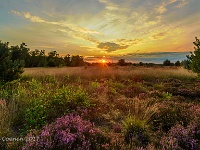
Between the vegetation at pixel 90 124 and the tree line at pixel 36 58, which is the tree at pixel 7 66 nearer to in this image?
the vegetation at pixel 90 124

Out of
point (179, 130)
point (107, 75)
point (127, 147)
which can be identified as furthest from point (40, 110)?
point (107, 75)

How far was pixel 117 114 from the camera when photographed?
5473 millimetres

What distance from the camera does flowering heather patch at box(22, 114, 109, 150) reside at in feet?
10.7

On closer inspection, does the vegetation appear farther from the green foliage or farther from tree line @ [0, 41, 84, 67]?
tree line @ [0, 41, 84, 67]

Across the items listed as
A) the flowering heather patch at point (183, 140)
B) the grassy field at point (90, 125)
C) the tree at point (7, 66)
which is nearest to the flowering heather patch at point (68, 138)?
the grassy field at point (90, 125)

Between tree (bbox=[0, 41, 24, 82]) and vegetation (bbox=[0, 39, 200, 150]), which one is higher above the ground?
tree (bbox=[0, 41, 24, 82])

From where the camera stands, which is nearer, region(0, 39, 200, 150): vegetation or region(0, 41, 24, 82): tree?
region(0, 39, 200, 150): vegetation

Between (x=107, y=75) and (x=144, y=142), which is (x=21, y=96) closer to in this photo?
(x=144, y=142)

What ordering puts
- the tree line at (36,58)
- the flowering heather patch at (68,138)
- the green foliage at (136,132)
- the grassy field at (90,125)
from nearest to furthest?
the flowering heather patch at (68,138), the grassy field at (90,125), the green foliage at (136,132), the tree line at (36,58)

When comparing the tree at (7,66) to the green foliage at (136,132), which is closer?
the green foliage at (136,132)

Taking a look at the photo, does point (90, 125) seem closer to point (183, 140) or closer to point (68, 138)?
point (68, 138)

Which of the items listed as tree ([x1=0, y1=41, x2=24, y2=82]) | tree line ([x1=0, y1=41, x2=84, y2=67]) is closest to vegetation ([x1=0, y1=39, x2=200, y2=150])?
tree ([x1=0, y1=41, x2=24, y2=82])

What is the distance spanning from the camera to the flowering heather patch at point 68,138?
10.7 feet

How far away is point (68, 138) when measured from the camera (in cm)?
337
